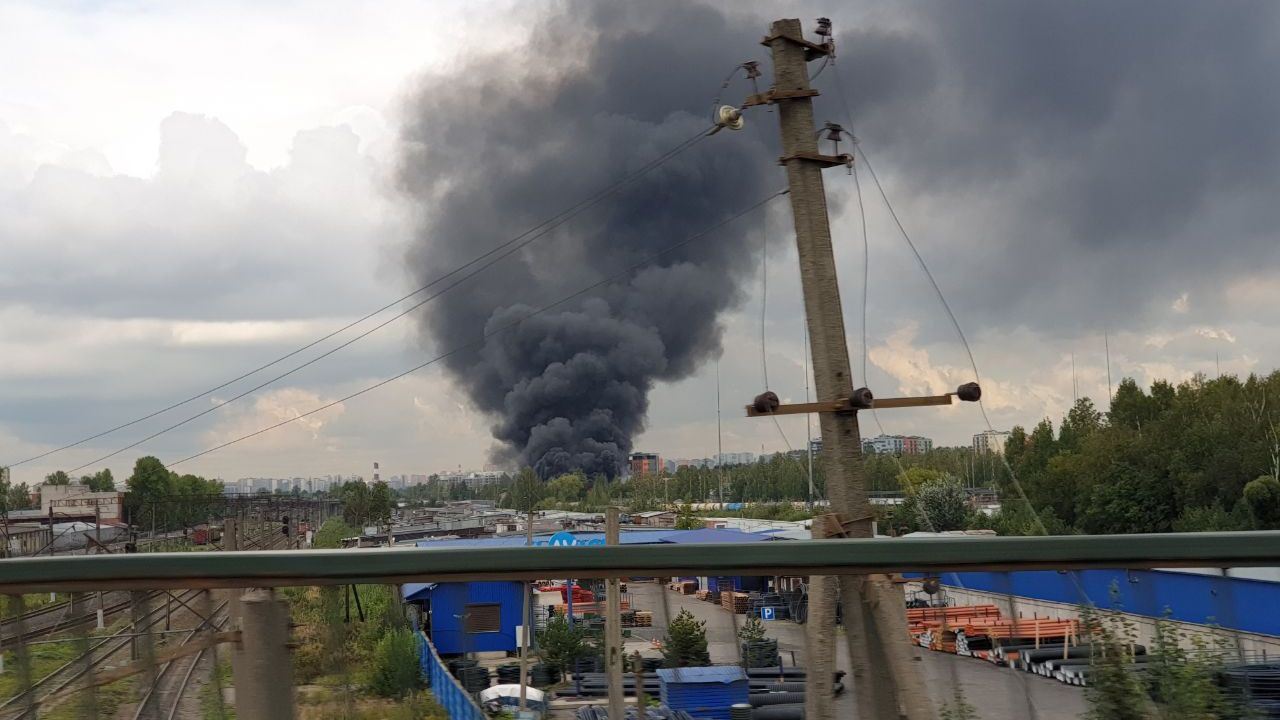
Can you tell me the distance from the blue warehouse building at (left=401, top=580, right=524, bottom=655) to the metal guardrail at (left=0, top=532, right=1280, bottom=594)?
0.21 feet

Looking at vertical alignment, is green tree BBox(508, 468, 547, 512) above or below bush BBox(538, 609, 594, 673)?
above

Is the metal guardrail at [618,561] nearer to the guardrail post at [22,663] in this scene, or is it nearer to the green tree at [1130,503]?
the guardrail post at [22,663]

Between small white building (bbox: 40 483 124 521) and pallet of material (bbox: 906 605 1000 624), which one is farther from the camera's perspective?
small white building (bbox: 40 483 124 521)

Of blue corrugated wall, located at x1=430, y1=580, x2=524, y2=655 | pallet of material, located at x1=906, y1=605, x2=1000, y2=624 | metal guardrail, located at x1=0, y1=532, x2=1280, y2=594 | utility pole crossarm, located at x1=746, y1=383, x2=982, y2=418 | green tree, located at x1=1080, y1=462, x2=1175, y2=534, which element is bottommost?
green tree, located at x1=1080, y1=462, x2=1175, y2=534

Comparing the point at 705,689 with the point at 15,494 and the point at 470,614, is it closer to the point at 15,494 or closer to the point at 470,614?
the point at 470,614

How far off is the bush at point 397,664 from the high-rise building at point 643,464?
105694 millimetres

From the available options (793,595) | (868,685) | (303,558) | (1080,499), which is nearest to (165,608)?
(303,558)

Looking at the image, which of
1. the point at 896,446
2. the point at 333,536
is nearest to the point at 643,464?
the point at 896,446

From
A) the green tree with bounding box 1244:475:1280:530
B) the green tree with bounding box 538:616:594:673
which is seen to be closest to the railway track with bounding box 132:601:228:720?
the green tree with bounding box 538:616:594:673

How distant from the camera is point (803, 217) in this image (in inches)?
355

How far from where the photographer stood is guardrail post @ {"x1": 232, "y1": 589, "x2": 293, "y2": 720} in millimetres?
2236

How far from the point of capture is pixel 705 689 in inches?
85.5

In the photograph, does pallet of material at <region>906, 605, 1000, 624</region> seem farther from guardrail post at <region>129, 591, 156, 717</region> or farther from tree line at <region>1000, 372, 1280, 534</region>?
tree line at <region>1000, 372, 1280, 534</region>

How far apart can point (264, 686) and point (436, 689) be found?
1.22 feet
